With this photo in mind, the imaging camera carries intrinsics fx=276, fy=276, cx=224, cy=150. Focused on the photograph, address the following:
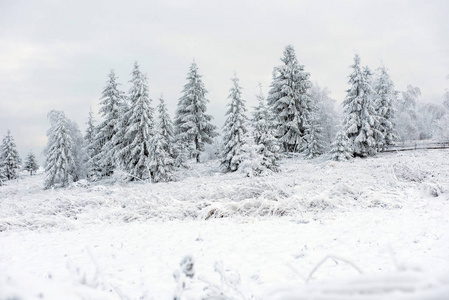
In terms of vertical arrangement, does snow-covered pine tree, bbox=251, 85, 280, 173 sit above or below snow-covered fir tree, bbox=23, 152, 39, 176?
above

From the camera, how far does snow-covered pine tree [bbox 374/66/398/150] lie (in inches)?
1128

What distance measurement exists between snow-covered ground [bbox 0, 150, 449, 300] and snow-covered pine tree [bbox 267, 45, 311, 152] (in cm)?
1935

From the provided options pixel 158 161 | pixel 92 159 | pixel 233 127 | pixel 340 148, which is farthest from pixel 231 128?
pixel 92 159

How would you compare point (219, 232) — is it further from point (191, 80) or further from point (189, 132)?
point (191, 80)

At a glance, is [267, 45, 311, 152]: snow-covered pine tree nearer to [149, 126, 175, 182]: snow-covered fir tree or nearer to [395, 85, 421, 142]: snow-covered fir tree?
[395, 85, 421, 142]: snow-covered fir tree

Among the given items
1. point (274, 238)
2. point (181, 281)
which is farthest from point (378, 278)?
point (274, 238)

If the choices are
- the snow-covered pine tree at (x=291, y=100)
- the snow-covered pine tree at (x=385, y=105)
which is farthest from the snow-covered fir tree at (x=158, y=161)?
the snow-covered pine tree at (x=385, y=105)

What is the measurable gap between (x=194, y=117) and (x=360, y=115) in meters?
17.6

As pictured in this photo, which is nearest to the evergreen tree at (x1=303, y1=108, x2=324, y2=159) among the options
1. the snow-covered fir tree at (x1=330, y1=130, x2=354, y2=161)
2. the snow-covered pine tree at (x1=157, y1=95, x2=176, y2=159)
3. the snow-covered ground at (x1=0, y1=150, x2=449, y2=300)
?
the snow-covered fir tree at (x1=330, y1=130, x2=354, y2=161)

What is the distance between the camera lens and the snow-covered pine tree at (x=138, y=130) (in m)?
24.2

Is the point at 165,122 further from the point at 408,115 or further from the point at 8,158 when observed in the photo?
the point at 8,158

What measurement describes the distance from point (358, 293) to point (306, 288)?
0.19 m

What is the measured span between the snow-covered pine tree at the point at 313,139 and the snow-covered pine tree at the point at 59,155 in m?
23.5

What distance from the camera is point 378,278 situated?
3.30 ft
